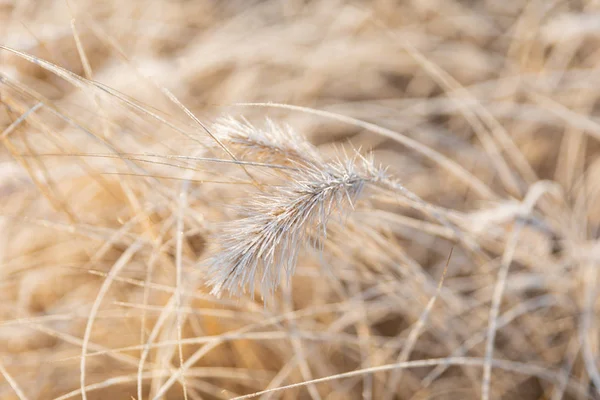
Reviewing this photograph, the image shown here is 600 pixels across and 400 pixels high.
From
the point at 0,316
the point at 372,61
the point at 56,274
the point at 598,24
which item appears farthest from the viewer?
the point at 372,61

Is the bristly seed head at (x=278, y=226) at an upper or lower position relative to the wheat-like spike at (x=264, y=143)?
lower

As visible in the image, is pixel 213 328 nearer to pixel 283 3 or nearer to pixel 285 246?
pixel 285 246

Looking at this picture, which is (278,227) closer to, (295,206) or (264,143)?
(295,206)

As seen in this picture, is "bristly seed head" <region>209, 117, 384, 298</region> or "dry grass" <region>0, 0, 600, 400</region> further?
"dry grass" <region>0, 0, 600, 400</region>

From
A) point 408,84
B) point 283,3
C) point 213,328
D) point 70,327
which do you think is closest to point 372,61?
point 408,84

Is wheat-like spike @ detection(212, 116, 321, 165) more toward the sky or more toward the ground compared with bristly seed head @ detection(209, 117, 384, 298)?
more toward the sky

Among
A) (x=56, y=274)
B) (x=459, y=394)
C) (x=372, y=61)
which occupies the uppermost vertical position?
(x=372, y=61)

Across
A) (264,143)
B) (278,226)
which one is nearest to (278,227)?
(278,226)

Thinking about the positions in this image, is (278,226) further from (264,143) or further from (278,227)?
(264,143)
